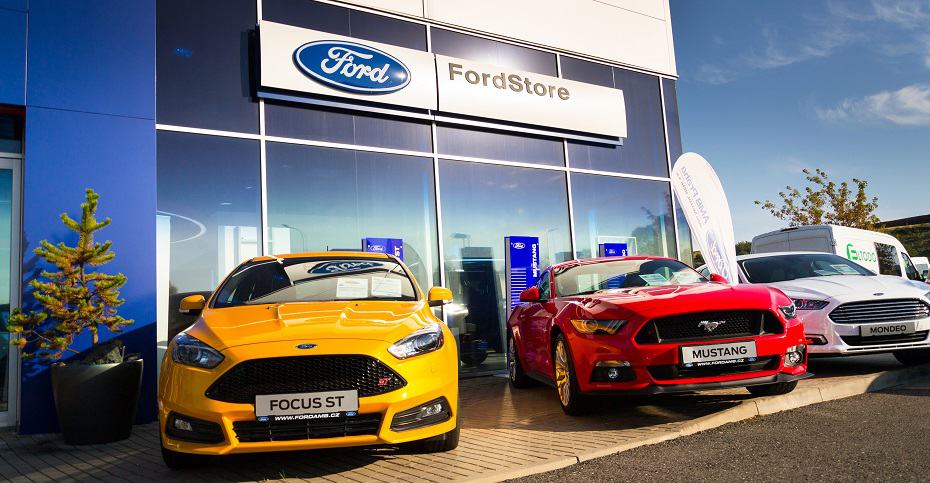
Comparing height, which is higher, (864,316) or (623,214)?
(623,214)

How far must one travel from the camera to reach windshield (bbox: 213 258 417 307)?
16.8 feet

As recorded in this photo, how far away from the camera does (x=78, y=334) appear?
6.37 meters

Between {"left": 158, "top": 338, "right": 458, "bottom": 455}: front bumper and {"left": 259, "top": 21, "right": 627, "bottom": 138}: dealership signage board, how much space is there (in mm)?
5550

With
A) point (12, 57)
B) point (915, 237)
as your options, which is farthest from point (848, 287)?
point (915, 237)

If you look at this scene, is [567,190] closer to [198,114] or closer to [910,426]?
[198,114]

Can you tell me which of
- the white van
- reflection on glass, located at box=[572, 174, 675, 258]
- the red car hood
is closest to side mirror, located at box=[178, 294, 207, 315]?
the red car hood

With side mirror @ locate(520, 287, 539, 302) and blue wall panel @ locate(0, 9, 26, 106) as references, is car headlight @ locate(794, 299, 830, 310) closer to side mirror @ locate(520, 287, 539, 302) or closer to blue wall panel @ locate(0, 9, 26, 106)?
side mirror @ locate(520, 287, 539, 302)

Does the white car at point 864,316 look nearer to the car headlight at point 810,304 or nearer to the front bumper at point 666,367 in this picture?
the car headlight at point 810,304

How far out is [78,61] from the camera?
6938 mm

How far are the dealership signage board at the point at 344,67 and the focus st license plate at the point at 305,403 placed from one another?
585 centimetres

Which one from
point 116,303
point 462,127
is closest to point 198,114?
point 116,303

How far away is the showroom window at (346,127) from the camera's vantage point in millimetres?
8750

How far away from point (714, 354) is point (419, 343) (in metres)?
2.30

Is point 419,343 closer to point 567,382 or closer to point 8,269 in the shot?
point 567,382
